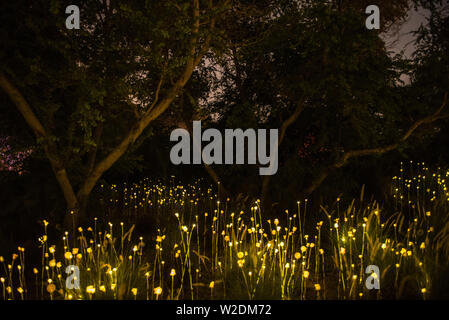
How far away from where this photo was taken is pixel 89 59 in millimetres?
7902

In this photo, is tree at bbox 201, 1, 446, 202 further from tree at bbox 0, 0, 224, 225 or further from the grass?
the grass

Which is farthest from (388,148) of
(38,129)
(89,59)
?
(38,129)

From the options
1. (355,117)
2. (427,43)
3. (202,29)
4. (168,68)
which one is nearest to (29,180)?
(168,68)

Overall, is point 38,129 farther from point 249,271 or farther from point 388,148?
point 388,148

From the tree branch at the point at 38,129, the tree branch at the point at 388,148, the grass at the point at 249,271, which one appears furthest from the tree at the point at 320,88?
the tree branch at the point at 38,129

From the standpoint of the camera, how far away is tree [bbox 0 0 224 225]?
7.11 meters

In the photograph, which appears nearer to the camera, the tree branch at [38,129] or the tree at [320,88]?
the tree branch at [38,129]

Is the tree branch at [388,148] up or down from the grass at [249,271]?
up

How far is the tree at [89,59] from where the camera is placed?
7113 mm

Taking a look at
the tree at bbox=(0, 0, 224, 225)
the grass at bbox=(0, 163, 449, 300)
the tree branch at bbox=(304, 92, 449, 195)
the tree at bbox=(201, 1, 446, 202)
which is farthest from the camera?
the tree branch at bbox=(304, 92, 449, 195)

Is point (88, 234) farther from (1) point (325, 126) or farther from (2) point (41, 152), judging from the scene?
(1) point (325, 126)

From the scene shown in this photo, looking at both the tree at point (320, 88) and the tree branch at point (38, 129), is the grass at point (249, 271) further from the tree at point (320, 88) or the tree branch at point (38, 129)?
the tree at point (320, 88)

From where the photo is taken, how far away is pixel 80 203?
27.9 feet

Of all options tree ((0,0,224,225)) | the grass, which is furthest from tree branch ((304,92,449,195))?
tree ((0,0,224,225))
